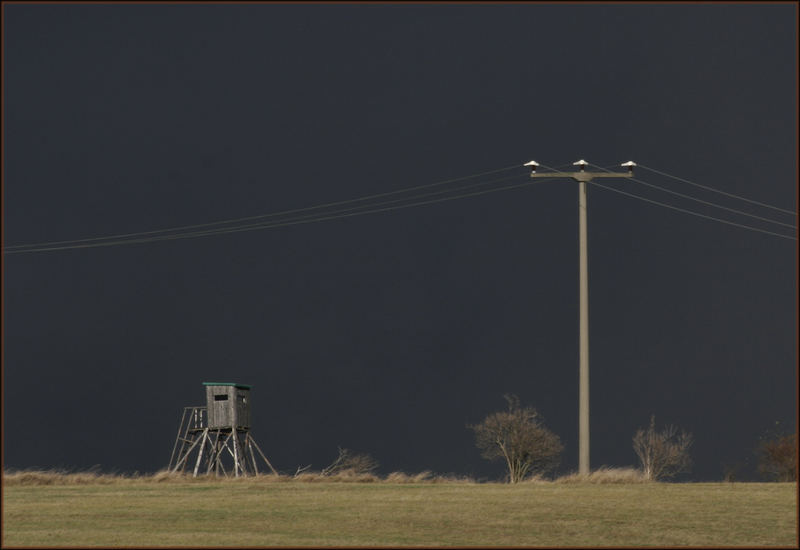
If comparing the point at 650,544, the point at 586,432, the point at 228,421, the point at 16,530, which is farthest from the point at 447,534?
the point at 228,421

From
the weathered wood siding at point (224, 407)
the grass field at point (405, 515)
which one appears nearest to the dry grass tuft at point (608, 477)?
the grass field at point (405, 515)

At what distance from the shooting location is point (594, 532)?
A: 20.0 m

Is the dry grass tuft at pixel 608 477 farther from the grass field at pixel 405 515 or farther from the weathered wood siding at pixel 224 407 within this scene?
the weathered wood siding at pixel 224 407

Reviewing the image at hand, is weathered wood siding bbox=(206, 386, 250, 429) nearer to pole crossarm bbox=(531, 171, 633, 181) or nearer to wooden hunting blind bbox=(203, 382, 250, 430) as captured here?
wooden hunting blind bbox=(203, 382, 250, 430)

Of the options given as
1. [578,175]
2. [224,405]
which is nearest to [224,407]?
[224,405]

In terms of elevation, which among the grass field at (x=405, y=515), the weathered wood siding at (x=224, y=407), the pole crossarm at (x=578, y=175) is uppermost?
the pole crossarm at (x=578, y=175)

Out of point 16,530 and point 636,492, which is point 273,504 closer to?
point 16,530

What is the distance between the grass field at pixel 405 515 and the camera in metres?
19.2

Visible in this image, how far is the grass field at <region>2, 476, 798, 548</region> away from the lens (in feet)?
62.8

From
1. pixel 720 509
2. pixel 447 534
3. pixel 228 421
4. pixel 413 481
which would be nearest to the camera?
pixel 447 534

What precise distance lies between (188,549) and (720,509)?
11332mm

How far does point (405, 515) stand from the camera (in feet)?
73.1

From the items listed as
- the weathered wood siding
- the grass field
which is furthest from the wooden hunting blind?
the grass field

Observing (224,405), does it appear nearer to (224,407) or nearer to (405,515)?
(224,407)
